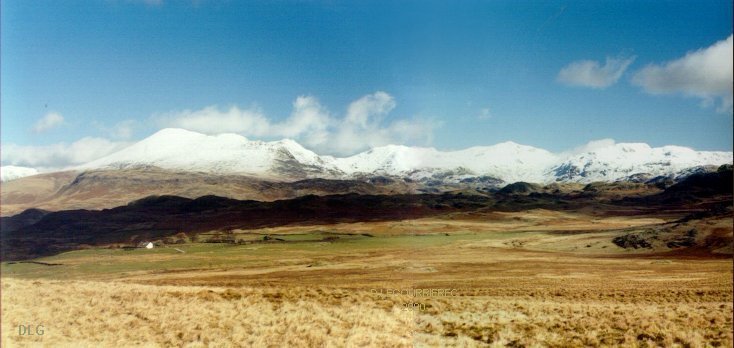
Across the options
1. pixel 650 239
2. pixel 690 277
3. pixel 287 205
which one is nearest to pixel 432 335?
pixel 690 277

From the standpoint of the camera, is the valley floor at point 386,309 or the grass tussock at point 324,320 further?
the valley floor at point 386,309

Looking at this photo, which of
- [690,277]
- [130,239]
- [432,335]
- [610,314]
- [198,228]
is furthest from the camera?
[198,228]

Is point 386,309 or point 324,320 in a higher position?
point 324,320

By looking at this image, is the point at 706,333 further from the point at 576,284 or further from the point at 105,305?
the point at 105,305

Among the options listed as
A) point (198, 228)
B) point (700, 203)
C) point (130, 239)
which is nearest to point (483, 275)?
point (130, 239)

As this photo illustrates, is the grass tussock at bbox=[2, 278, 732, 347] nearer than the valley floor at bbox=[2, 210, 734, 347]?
Yes

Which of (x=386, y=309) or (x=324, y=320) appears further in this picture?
(x=386, y=309)

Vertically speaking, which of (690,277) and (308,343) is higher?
(308,343)

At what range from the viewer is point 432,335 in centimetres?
1991

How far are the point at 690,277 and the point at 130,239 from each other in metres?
96.1

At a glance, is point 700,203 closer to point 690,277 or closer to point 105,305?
point 690,277

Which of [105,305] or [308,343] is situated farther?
[105,305]

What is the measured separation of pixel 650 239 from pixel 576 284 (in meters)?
50.4

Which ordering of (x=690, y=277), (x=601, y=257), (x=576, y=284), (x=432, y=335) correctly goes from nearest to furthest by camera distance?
(x=432, y=335), (x=576, y=284), (x=690, y=277), (x=601, y=257)
